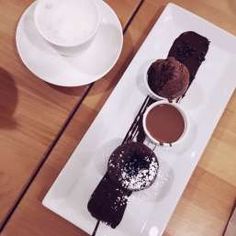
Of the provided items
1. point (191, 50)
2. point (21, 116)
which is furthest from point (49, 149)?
point (191, 50)

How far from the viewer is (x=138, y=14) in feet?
3.44

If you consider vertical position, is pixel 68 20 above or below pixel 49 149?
above

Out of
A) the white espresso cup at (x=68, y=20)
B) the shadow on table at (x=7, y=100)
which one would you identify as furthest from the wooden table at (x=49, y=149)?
the white espresso cup at (x=68, y=20)

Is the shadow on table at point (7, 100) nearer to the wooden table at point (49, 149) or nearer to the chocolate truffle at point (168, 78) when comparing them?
the wooden table at point (49, 149)

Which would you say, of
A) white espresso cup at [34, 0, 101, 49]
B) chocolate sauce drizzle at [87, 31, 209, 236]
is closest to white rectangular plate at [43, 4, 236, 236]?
chocolate sauce drizzle at [87, 31, 209, 236]

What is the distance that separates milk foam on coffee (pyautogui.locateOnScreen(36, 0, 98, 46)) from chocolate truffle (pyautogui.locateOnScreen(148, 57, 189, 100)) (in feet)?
0.54

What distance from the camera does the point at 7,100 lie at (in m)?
0.93

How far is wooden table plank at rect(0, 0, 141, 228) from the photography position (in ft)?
2.89

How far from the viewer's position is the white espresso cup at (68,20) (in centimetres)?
90

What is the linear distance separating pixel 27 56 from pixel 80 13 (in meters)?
A: 0.15

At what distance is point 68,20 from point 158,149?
33 cm

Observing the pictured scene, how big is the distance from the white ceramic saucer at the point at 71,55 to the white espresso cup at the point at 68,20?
30mm

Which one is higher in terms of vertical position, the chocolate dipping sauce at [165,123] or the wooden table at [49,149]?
the chocolate dipping sauce at [165,123]

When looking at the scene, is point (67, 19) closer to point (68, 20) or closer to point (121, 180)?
point (68, 20)
